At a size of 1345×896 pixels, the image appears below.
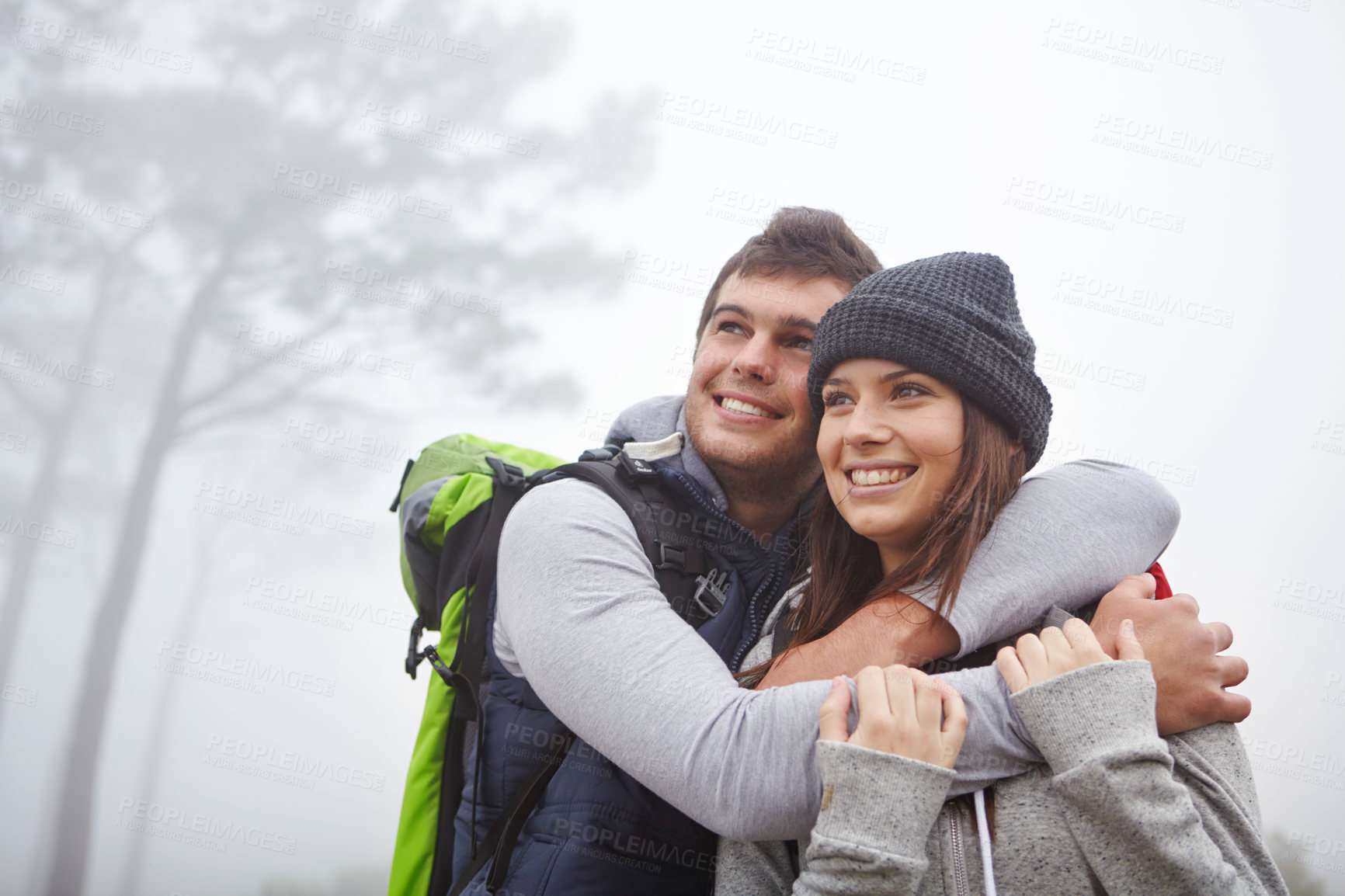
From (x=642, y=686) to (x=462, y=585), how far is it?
85 centimetres

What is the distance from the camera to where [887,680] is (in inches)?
56.7

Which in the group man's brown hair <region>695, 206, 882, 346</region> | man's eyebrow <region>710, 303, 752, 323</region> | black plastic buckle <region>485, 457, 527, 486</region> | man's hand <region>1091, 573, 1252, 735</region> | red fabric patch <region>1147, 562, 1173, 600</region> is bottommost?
man's hand <region>1091, 573, 1252, 735</region>

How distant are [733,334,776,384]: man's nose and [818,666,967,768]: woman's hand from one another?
1289mm

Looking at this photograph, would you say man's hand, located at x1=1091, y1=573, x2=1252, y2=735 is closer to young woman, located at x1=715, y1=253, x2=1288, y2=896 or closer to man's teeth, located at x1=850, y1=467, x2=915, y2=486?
young woman, located at x1=715, y1=253, x2=1288, y2=896

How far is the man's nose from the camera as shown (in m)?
2.59

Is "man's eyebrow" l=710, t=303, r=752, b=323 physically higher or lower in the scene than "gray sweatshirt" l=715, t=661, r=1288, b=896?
higher

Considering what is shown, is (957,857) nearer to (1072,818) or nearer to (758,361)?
(1072,818)

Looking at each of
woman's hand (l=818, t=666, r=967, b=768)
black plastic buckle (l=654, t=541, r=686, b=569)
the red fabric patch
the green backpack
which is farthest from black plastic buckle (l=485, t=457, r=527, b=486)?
the red fabric patch

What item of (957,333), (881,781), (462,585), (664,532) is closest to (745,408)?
(664,532)

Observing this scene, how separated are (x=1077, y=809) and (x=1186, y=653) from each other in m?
0.36

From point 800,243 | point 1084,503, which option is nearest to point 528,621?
point 1084,503

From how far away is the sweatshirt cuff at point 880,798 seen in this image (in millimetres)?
1317

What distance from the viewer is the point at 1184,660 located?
4.86 ft

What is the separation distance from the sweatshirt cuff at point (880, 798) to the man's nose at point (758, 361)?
4.69 ft
